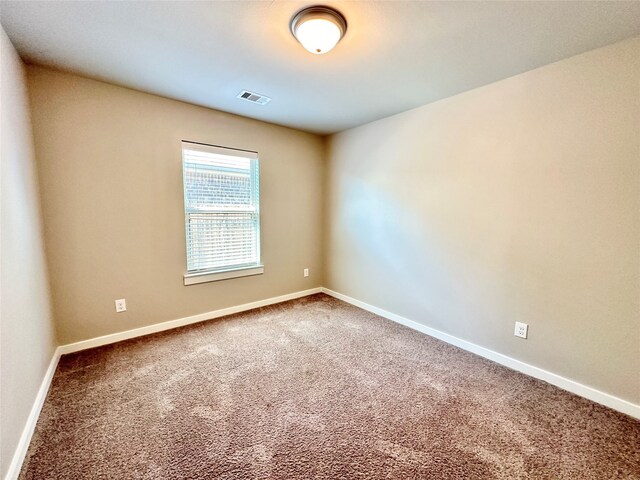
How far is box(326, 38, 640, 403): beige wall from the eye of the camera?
175 cm

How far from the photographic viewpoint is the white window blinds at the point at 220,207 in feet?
9.70

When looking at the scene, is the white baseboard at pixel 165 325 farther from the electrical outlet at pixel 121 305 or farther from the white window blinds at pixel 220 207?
the white window blinds at pixel 220 207

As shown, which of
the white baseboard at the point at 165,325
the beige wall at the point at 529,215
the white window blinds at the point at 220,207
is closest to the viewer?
the beige wall at the point at 529,215

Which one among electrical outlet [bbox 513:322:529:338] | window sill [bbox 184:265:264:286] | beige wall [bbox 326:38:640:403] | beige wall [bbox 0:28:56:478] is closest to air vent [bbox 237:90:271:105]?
beige wall [bbox 326:38:640:403]

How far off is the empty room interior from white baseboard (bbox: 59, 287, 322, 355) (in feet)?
0.10

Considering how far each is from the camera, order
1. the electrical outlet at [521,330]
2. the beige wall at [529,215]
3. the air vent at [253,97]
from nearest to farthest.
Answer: the beige wall at [529,215] < the electrical outlet at [521,330] < the air vent at [253,97]

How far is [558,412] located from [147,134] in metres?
3.94

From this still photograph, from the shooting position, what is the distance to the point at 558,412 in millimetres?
1747

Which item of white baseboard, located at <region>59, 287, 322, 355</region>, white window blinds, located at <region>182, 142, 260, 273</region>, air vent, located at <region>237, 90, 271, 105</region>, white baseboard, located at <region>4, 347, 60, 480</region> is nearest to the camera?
white baseboard, located at <region>4, 347, 60, 480</region>

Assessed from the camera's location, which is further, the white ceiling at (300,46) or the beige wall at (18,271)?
the white ceiling at (300,46)

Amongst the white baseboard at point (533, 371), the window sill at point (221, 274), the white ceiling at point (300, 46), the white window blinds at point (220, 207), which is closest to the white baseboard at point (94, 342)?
the window sill at point (221, 274)

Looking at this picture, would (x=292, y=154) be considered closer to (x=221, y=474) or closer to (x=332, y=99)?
(x=332, y=99)

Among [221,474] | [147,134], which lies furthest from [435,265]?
[147,134]

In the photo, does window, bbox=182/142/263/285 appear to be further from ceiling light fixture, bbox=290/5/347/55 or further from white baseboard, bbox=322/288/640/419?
white baseboard, bbox=322/288/640/419
